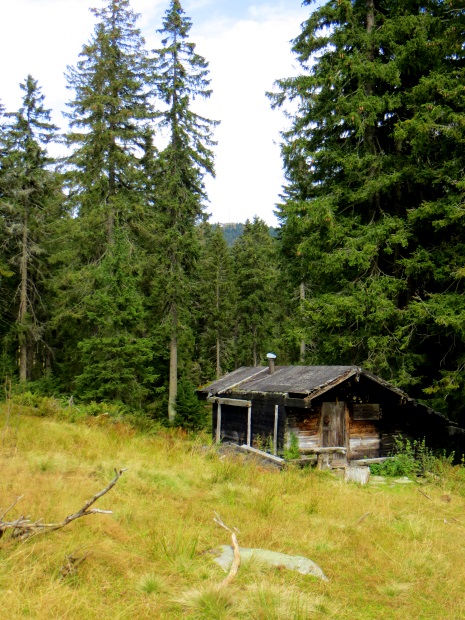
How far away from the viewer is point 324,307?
56.0 ft

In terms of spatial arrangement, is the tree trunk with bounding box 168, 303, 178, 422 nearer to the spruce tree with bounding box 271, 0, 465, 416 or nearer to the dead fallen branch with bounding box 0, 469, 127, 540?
the spruce tree with bounding box 271, 0, 465, 416

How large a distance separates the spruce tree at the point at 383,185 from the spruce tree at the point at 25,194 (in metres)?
15.7

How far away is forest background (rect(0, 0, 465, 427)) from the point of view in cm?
1652

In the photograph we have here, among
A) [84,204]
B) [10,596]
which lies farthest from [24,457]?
[84,204]

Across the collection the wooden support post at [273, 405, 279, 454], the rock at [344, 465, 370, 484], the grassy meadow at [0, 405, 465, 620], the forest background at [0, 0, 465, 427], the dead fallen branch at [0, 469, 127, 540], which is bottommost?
the rock at [344, 465, 370, 484]

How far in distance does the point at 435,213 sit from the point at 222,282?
29.4 metres

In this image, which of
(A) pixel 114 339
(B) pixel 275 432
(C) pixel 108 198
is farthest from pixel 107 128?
(B) pixel 275 432

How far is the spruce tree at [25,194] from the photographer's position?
27469 mm

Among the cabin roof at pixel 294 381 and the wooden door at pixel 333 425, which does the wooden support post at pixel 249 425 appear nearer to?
the cabin roof at pixel 294 381

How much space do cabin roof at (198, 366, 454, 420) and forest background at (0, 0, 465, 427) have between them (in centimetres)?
135

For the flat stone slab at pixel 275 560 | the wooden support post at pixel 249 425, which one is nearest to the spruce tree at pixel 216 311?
the wooden support post at pixel 249 425

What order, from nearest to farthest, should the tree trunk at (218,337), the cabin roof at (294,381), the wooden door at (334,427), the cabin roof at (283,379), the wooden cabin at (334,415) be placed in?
the cabin roof at (294,381), the cabin roof at (283,379), the wooden cabin at (334,415), the wooden door at (334,427), the tree trunk at (218,337)

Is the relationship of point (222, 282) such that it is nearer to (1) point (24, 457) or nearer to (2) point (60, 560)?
(1) point (24, 457)

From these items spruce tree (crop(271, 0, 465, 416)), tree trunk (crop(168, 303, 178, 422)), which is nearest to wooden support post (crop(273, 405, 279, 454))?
spruce tree (crop(271, 0, 465, 416))
